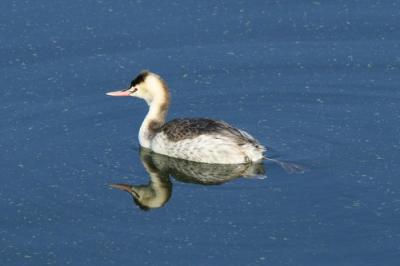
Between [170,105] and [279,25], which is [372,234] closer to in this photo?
[170,105]

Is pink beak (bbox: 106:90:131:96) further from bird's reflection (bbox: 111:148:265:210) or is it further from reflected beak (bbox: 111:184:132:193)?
reflected beak (bbox: 111:184:132:193)

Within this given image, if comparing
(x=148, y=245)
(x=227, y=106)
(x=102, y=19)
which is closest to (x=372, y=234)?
(x=148, y=245)

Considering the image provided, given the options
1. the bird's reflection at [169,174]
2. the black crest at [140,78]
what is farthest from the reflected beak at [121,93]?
the bird's reflection at [169,174]

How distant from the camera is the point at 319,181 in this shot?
12.0 m

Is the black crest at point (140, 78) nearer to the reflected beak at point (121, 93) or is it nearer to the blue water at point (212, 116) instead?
the reflected beak at point (121, 93)

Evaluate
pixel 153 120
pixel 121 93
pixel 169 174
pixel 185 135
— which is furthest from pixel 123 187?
pixel 121 93

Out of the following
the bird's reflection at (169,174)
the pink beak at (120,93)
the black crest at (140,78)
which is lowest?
the bird's reflection at (169,174)

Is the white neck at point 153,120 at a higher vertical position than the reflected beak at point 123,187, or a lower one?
higher

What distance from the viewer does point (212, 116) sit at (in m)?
13.6

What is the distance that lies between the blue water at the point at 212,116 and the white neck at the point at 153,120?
0.14 m

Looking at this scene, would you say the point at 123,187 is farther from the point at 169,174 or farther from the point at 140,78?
the point at 140,78

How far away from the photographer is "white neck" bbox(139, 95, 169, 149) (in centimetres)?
1312

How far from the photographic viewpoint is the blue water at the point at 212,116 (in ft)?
36.1

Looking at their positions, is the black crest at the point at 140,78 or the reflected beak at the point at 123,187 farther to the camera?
the black crest at the point at 140,78
